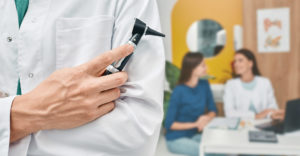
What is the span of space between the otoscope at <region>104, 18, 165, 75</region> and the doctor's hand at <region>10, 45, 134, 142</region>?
26 mm

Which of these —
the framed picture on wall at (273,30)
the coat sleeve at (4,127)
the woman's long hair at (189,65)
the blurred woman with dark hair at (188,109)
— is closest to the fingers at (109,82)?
the coat sleeve at (4,127)

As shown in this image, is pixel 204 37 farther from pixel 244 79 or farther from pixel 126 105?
pixel 126 105

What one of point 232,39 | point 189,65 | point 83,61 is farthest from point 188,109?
point 83,61

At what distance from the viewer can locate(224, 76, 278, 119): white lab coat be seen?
391cm

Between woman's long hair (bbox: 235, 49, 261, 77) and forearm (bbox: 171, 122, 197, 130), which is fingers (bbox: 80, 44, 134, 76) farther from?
woman's long hair (bbox: 235, 49, 261, 77)

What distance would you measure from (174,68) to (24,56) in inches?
146

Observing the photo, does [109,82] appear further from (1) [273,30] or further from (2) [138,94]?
(1) [273,30]

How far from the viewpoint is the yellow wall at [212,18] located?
4574mm

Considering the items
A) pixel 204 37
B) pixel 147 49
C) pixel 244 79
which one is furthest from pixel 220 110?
pixel 147 49

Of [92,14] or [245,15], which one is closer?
[92,14]

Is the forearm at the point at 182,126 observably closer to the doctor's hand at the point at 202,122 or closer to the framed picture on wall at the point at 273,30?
the doctor's hand at the point at 202,122

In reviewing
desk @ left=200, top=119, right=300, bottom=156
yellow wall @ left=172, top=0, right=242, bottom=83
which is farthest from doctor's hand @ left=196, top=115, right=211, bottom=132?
yellow wall @ left=172, top=0, right=242, bottom=83

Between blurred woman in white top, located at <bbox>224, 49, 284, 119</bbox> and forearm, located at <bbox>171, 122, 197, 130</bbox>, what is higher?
blurred woman in white top, located at <bbox>224, 49, 284, 119</bbox>

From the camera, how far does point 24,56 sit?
2.28 ft
